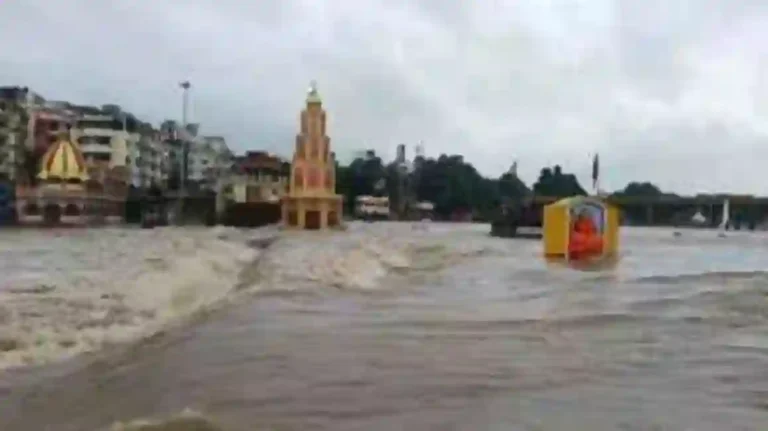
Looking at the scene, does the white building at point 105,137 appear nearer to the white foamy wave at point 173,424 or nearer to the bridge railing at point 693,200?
the bridge railing at point 693,200

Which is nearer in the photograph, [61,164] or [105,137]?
[61,164]

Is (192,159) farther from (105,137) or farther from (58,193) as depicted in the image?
(58,193)

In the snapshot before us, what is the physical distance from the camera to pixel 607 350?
825 cm

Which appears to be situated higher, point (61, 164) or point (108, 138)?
point (108, 138)

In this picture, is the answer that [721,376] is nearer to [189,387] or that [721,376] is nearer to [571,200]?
[189,387]

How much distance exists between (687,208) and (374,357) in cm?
13809

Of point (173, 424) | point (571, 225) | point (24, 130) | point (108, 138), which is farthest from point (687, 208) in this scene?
point (173, 424)

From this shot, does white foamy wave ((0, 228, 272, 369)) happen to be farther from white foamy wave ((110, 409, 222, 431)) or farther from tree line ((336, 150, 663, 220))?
tree line ((336, 150, 663, 220))

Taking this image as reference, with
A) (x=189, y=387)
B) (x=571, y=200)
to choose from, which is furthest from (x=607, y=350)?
(x=571, y=200)

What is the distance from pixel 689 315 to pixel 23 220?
3267 inches

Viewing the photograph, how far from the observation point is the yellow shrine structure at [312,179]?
290 feet

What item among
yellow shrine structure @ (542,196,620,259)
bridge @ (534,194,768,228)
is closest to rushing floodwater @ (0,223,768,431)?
yellow shrine structure @ (542,196,620,259)

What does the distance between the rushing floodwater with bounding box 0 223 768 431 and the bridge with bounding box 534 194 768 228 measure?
384 feet

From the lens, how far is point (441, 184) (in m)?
146
